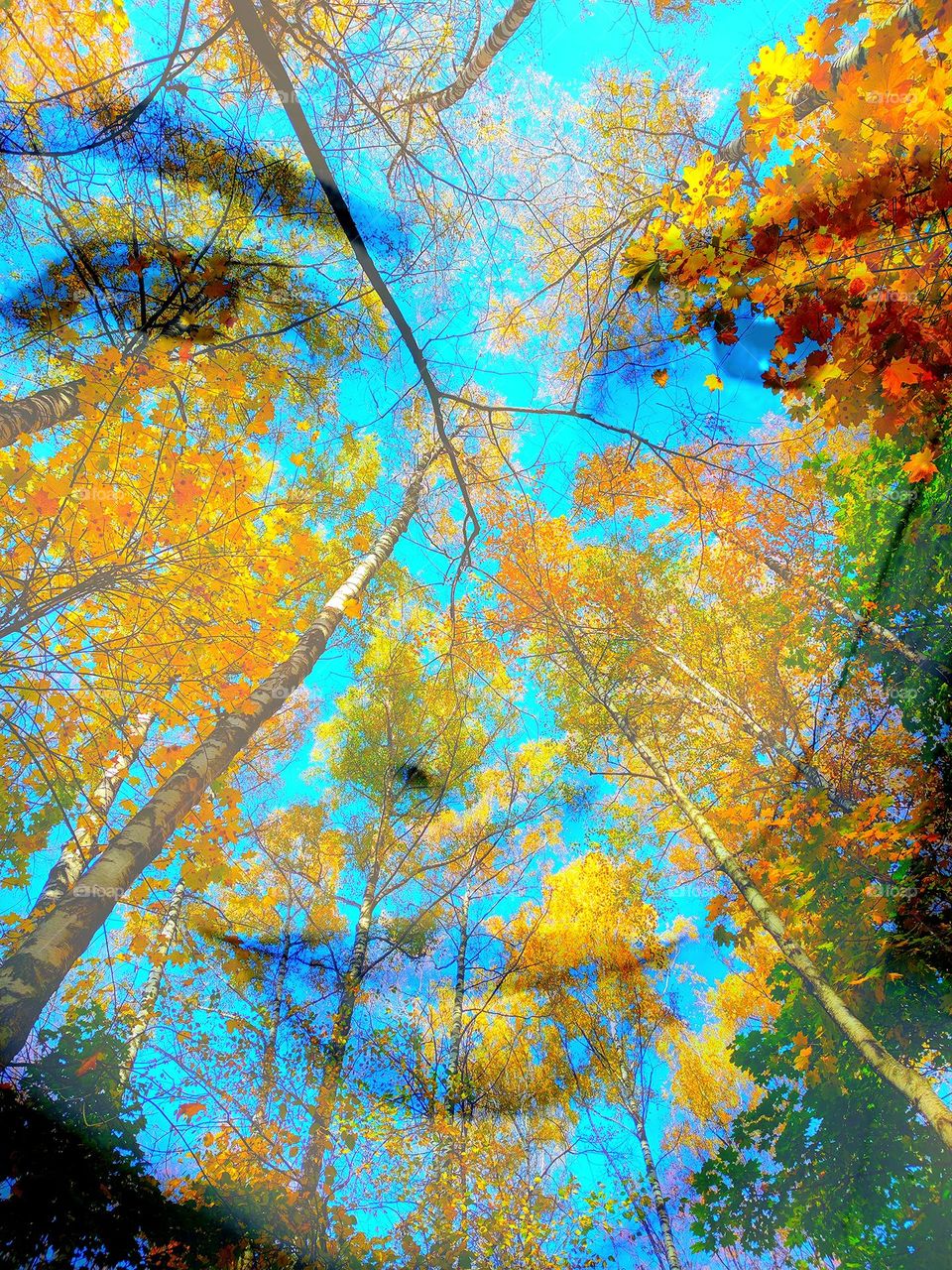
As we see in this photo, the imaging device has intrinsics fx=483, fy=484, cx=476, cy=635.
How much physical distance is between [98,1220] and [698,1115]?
6512 millimetres

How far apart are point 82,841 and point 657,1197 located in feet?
20.7

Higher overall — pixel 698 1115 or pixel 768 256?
pixel 768 256

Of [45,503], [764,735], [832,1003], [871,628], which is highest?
[871,628]

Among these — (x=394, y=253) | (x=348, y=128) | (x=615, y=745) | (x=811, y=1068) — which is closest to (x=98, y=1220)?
(x=811, y=1068)

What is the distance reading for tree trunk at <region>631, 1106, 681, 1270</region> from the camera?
4.53m

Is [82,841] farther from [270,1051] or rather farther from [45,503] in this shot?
[45,503]

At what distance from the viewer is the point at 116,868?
1902 millimetres

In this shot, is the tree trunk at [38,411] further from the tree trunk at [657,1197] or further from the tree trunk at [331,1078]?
the tree trunk at [657,1197]

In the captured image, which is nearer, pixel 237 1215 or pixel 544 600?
pixel 237 1215

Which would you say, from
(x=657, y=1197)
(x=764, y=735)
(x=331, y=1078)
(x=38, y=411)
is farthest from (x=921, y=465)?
(x=657, y=1197)

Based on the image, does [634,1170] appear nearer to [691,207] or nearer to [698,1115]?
[698,1115]

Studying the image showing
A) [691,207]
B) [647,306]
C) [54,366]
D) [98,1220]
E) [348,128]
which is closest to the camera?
[691,207]

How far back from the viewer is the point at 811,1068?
3.11 meters

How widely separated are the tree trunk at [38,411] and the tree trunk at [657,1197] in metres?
8.15
